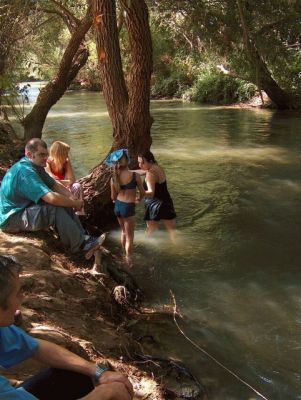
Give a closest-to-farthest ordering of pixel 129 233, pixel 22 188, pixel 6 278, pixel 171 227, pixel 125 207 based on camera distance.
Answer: pixel 6 278 < pixel 22 188 < pixel 125 207 < pixel 129 233 < pixel 171 227

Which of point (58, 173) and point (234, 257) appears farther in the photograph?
point (58, 173)

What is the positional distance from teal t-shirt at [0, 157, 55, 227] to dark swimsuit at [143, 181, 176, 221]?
1706 mm

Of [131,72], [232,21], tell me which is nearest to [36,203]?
[131,72]

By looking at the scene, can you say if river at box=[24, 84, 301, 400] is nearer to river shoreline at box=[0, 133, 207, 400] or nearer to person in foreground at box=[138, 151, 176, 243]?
river shoreline at box=[0, 133, 207, 400]

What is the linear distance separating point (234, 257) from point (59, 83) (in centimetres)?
786

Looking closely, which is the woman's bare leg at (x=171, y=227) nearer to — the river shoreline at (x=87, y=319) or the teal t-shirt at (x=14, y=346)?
the river shoreline at (x=87, y=319)

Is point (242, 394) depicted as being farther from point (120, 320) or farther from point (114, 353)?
point (120, 320)

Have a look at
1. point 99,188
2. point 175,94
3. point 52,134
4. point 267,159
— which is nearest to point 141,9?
point 99,188

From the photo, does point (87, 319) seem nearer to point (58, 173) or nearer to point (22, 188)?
point (22, 188)

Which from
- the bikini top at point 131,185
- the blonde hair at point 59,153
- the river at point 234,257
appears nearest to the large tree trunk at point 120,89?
the river at point 234,257

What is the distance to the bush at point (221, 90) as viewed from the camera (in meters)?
26.0

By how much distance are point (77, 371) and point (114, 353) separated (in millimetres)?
1338

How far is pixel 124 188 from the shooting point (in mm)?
6504

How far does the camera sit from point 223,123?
66.0ft
